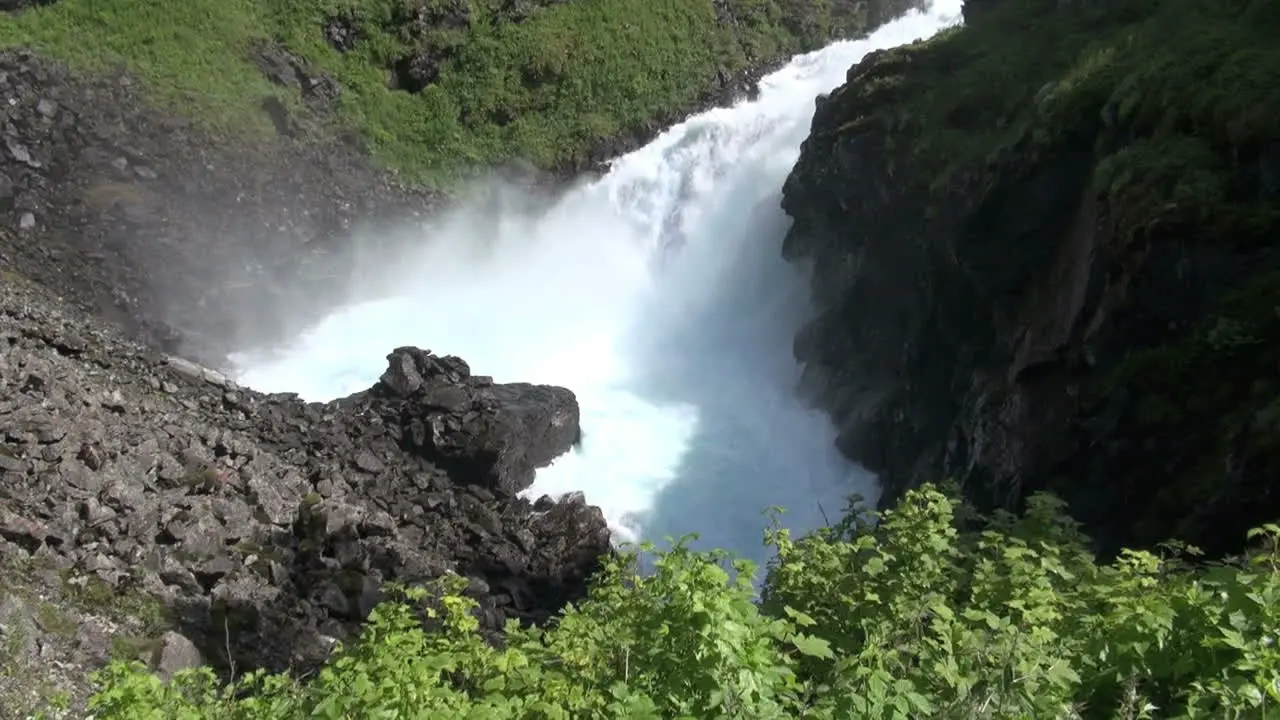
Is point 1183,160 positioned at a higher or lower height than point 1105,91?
lower

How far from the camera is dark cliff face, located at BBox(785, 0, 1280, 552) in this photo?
13070 millimetres

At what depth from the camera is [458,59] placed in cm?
4262

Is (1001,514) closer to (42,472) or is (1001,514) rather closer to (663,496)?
(42,472)

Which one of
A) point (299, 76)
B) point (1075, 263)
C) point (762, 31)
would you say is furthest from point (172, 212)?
point (762, 31)

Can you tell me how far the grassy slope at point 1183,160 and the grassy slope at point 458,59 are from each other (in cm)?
2247

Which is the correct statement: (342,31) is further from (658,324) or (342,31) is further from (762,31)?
(658,324)

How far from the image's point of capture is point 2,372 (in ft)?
57.5

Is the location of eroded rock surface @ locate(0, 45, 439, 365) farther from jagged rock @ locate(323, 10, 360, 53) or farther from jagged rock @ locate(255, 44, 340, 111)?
jagged rock @ locate(323, 10, 360, 53)

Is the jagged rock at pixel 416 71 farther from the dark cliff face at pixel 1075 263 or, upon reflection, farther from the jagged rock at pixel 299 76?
the dark cliff face at pixel 1075 263

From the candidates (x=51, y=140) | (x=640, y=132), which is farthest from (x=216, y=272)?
(x=640, y=132)

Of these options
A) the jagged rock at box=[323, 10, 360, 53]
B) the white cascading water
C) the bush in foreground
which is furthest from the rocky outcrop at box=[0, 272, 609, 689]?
the jagged rock at box=[323, 10, 360, 53]

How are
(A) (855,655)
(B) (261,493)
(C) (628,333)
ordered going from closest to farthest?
(A) (855,655) < (B) (261,493) < (C) (628,333)

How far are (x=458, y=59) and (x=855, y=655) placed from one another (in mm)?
40490

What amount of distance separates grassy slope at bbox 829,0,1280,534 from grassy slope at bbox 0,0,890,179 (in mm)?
22474
